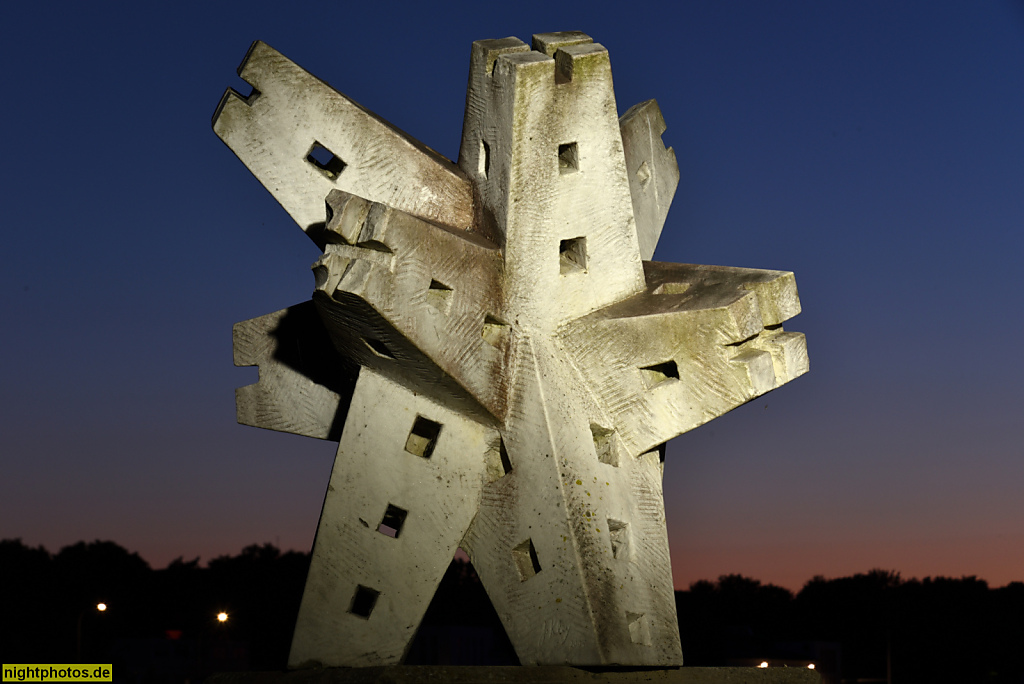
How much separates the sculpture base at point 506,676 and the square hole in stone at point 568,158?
3767 millimetres

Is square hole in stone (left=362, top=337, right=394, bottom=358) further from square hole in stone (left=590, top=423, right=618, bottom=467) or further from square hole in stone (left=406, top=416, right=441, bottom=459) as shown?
square hole in stone (left=590, top=423, right=618, bottom=467)

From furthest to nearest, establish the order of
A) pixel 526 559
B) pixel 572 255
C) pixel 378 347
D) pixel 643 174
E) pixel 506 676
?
pixel 643 174 < pixel 572 255 < pixel 526 559 < pixel 378 347 < pixel 506 676

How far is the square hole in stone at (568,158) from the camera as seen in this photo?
832 centimetres

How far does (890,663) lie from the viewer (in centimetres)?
3491

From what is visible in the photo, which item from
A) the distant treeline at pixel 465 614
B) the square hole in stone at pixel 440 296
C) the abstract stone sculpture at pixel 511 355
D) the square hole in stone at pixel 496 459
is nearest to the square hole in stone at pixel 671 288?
the abstract stone sculpture at pixel 511 355

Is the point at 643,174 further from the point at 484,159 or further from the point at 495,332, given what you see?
the point at 495,332

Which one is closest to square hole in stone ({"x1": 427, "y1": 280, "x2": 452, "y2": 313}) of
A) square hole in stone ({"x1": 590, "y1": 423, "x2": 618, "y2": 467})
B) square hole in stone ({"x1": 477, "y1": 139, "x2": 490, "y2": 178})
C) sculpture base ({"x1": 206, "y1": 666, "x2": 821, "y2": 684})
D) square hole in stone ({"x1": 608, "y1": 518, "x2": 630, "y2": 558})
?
square hole in stone ({"x1": 477, "y1": 139, "x2": 490, "y2": 178})

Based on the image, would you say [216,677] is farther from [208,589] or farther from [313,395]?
[208,589]

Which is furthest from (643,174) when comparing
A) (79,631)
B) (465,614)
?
(79,631)

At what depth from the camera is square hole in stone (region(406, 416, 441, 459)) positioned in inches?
328

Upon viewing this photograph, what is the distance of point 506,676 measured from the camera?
23.1ft

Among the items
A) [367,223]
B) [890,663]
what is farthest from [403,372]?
[890,663]

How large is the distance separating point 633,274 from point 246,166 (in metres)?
3.34

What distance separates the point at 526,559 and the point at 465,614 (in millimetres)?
24779
